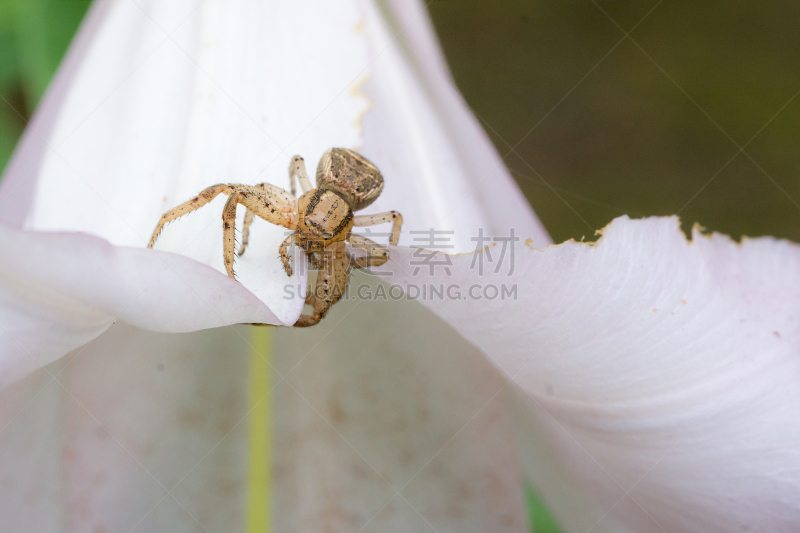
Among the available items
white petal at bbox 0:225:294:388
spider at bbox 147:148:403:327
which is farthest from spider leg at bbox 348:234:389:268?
white petal at bbox 0:225:294:388

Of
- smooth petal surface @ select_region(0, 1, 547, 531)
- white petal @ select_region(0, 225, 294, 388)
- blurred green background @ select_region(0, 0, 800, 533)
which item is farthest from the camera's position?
blurred green background @ select_region(0, 0, 800, 533)

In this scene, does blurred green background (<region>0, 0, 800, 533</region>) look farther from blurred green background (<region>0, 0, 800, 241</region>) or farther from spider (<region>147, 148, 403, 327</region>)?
spider (<region>147, 148, 403, 327</region>)

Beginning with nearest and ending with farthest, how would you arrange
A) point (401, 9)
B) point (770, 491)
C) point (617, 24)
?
point (770, 491) → point (401, 9) → point (617, 24)

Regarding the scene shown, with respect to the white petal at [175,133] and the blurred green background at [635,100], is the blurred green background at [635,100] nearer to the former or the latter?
the blurred green background at [635,100]

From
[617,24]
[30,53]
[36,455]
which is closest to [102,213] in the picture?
[36,455]

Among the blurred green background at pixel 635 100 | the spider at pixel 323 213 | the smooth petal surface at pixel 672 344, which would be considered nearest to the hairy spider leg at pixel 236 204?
the spider at pixel 323 213

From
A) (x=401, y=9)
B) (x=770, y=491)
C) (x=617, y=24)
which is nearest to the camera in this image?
(x=770, y=491)

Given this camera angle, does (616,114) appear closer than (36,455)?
No

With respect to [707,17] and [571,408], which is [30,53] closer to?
[571,408]
